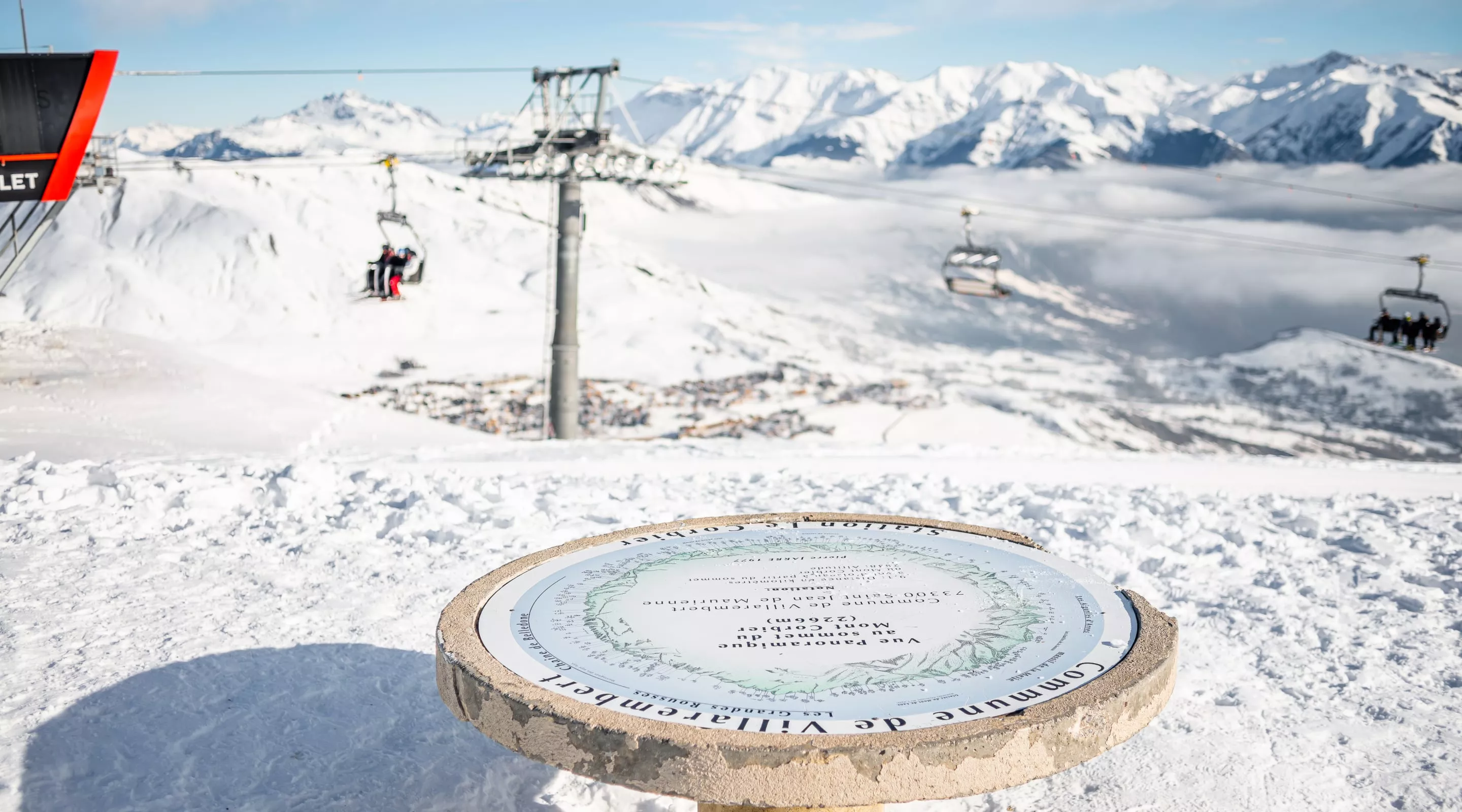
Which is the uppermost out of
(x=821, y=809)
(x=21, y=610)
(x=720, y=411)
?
(x=821, y=809)

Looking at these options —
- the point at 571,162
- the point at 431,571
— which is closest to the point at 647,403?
the point at 571,162

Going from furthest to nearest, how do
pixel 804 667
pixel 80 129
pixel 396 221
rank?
1. pixel 396 221
2. pixel 80 129
3. pixel 804 667

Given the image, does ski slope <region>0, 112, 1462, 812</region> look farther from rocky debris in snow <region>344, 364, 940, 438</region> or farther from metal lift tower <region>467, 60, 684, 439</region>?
rocky debris in snow <region>344, 364, 940, 438</region>

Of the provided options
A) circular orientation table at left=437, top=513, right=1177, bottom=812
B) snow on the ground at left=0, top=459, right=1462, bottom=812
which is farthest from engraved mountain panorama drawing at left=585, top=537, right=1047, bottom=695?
snow on the ground at left=0, top=459, right=1462, bottom=812

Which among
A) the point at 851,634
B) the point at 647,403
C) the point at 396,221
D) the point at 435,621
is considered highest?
the point at 396,221

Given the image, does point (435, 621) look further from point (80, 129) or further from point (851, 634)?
point (80, 129)

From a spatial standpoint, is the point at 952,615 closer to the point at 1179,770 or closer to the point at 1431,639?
the point at 1179,770

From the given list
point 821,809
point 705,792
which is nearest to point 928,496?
point 821,809

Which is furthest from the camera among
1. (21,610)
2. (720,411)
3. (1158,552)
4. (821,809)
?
(720,411)
